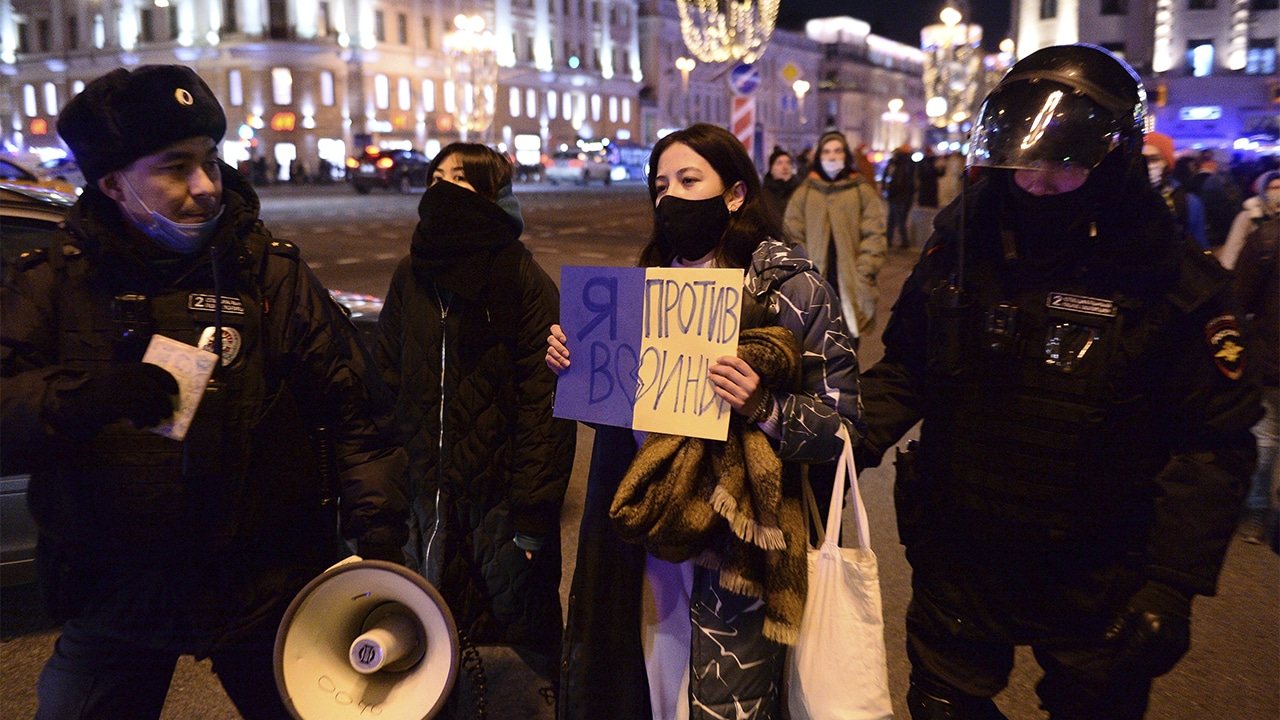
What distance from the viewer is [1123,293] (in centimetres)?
223

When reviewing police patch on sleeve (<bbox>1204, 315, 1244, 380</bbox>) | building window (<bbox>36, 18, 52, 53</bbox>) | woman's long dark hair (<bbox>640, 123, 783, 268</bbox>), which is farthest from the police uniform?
building window (<bbox>36, 18, 52, 53</bbox>)

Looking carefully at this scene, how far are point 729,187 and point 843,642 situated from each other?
1.13 metres

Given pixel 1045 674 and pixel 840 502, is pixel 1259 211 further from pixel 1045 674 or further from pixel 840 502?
pixel 840 502

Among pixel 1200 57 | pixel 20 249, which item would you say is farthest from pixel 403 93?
pixel 20 249

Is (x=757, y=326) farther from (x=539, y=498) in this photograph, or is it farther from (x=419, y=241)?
(x=419, y=241)

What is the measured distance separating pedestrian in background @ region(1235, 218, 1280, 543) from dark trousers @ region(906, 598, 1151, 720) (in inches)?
158

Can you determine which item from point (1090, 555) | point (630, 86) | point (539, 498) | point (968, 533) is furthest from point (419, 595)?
point (630, 86)

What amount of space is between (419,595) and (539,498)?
816mm

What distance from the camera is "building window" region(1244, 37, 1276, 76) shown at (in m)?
49.5

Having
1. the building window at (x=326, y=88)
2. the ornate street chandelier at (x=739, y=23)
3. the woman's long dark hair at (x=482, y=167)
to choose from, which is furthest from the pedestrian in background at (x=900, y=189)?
the building window at (x=326, y=88)

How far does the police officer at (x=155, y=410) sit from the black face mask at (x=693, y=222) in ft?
2.90

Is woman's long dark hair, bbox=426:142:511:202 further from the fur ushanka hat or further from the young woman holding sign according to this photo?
the fur ushanka hat

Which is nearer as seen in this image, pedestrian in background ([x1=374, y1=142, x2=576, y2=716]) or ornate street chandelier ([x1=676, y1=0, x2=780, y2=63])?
pedestrian in background ([x1=374, y1=142, x2=576, y2=716])

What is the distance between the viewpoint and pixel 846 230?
7.90 m
